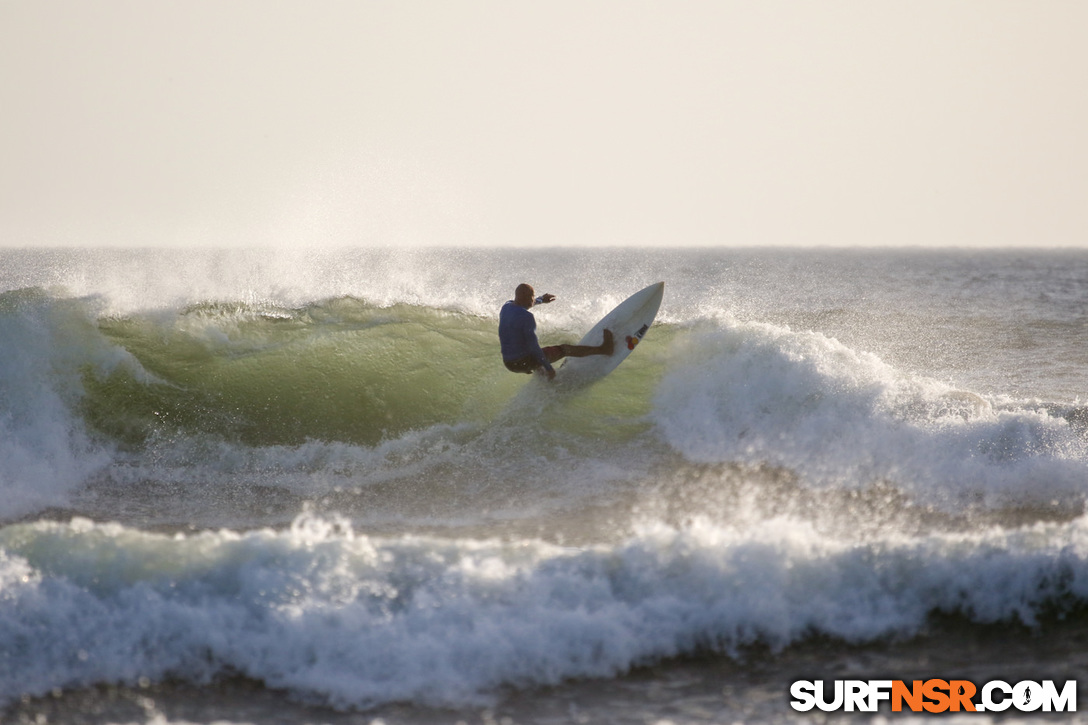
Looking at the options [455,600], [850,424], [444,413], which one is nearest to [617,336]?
[444,413]

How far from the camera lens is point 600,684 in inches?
182

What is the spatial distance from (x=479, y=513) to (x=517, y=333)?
2.56m

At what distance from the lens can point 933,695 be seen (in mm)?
4441

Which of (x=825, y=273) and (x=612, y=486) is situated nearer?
(x=612, y=486)

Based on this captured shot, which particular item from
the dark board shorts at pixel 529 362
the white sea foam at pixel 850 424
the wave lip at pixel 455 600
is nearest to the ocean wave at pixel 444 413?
the white sea foam at pixel 850 424

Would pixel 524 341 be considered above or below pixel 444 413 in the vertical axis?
above

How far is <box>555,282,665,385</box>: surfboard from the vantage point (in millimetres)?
10336

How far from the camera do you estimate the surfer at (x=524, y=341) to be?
961cm

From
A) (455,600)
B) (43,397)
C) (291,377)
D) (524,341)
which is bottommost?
(455,600)

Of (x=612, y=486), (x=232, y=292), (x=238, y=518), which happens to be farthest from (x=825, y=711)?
(x=232, y=292)

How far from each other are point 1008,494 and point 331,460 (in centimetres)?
640

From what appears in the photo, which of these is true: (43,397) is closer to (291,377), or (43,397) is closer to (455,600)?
(291,377)

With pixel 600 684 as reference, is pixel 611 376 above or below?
above

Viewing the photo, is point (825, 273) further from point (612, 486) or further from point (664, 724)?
point (664, 724)
